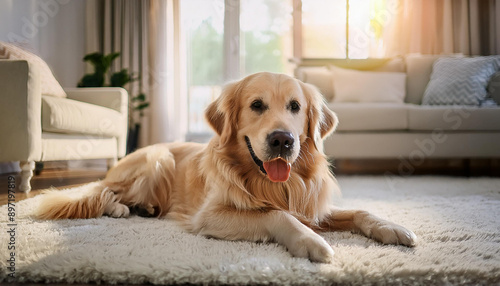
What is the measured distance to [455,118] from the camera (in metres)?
3.32

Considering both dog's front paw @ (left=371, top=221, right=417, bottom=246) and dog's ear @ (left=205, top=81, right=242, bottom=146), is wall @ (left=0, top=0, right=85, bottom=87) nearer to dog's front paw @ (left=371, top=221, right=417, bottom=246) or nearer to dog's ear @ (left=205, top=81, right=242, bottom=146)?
dog's ear @ (left=205, top=81, right=242, bottom=146)

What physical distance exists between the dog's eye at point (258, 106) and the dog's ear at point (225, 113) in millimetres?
93

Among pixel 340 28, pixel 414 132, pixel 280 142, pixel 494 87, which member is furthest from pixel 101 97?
pixel 340 28

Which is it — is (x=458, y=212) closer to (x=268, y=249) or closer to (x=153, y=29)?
A: (x=268, y=249)

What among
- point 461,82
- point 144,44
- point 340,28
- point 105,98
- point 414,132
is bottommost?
point 414,132

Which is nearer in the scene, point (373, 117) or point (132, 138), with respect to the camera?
point (373, 117)

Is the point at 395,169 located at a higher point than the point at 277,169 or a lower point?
lower

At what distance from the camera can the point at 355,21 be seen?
Answer: 6.07m

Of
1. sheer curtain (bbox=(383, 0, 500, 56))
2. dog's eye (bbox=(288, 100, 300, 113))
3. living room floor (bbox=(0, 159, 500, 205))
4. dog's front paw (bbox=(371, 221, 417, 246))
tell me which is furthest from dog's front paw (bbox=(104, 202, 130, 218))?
sheer curtain (bbox=(383, 0, 500, 56))

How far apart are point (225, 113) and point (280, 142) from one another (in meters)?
0.35

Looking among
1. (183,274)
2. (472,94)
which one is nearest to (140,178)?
(183,274)

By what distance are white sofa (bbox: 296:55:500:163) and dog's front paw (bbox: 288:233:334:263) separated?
8.03 feet

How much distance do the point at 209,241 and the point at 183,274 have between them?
35 centimetres

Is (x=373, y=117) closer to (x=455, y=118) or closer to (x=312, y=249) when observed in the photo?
(x=455, y=118)
